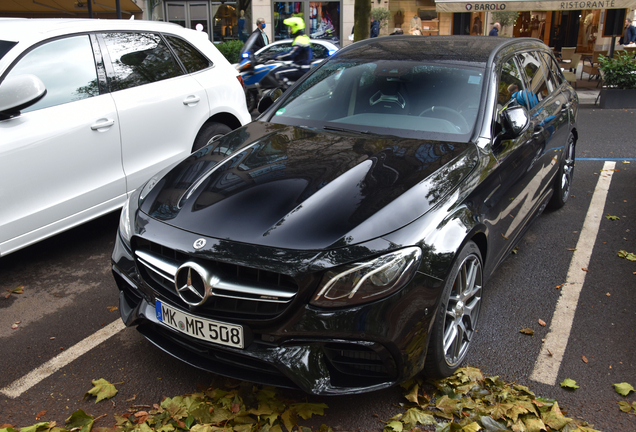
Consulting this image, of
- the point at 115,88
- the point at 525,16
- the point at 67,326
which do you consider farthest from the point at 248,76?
the point at 525,16

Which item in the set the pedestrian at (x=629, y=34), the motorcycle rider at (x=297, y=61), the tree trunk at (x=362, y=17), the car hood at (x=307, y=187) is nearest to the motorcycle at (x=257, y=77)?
the motorcycle rider at (x=297, y=61)

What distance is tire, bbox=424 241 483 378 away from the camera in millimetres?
2674

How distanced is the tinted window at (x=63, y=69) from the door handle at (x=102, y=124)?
216 millimetres

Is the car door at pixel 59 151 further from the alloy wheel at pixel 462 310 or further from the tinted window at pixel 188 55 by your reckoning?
the alloy wheel at pixel 462 310

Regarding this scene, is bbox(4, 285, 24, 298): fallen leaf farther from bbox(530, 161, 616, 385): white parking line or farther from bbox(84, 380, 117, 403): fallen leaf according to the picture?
bbox(530, 161, 616, 385): white parking line

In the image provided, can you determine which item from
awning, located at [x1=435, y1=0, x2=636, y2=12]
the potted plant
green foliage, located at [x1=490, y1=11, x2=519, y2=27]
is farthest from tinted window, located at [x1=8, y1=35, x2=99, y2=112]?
green foliage, located at [x1=490, y1=11, x2=519, y2=27]

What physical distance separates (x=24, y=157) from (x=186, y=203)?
5.32 feet

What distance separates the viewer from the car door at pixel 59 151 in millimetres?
3818

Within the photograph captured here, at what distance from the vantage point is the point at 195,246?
2568 millimetres

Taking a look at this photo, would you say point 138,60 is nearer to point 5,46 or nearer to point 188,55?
point 188,55

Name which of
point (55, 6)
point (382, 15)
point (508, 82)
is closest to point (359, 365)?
point (508, 82)

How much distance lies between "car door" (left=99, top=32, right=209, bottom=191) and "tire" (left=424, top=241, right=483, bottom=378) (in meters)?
2.89

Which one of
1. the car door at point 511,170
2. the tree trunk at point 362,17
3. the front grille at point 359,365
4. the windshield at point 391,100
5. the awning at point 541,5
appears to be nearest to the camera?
the front grille at point 359,365

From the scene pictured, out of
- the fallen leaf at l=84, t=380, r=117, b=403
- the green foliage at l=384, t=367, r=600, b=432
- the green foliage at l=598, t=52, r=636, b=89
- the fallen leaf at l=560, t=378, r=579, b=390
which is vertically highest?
the green foliage at l=598, t=52, r=636, b=89
